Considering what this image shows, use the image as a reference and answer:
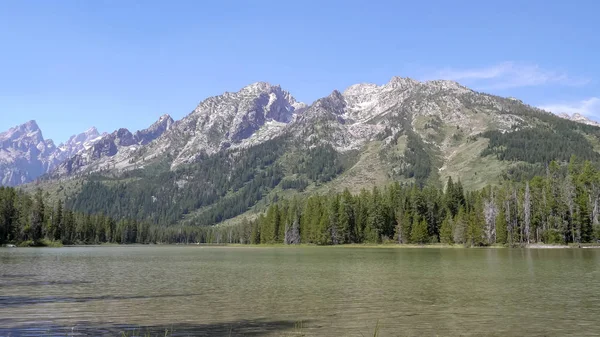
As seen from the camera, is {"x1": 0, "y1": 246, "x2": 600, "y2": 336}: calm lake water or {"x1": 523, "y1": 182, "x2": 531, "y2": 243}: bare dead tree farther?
{"x1": 523, "y1": 182, "x2": 531, "y2": 243}: bare dead tree

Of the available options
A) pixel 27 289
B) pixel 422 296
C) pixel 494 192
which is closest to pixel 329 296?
pixel 422 296

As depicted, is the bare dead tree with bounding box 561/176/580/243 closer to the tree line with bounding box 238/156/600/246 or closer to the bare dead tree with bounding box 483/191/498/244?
the tree line with bounding box 238/156/600/246

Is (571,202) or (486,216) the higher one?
(571,202)

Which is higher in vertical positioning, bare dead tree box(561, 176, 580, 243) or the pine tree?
bare dead tree box(561, 176, 580, 243)

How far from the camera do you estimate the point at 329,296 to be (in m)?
37.3

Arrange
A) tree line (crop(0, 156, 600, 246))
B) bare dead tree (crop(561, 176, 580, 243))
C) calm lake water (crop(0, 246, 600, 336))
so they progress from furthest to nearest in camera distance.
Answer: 1. tree line (crop(0, 156, 600, 246))
2. bare dead tree (crop(561, 176, 580, 243))
3. calm lake water (crop(0, 246, 600, 336))

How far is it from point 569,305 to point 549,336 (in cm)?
1148

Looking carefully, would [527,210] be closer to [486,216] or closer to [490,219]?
[490,219]

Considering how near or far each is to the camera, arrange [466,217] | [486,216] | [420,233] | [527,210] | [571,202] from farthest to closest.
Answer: [420,233]
[466,217]
[486,216]
[527,210]
[571,202]

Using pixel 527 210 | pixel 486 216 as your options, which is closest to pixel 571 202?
pixel 527 210

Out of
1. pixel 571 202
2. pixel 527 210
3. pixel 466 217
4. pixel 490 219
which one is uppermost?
pixel 571 202

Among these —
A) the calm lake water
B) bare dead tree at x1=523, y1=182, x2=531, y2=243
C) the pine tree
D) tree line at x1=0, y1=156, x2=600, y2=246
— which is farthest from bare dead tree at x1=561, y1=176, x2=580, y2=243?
the calm lake water

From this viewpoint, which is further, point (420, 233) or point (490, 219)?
point (420, 233)

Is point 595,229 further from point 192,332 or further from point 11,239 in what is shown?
point 11,239
